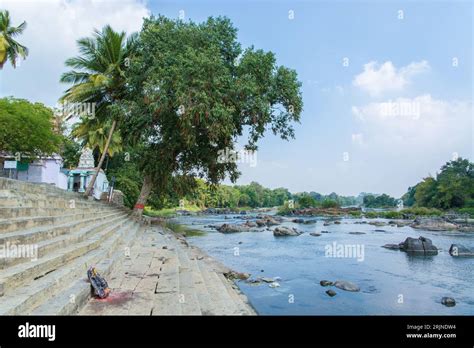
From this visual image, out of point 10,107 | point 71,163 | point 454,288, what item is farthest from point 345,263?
point 71,163

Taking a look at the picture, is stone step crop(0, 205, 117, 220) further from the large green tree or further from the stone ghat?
the large green tree

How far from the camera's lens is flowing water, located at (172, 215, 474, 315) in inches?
332

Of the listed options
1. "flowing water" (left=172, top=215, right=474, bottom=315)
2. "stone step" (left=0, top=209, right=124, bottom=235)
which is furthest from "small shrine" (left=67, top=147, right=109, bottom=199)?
"stone step" (left=0, top=209, right=124, bottom=235)

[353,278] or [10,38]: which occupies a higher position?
[10,38]

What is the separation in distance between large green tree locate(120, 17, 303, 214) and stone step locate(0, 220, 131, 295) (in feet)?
27.7

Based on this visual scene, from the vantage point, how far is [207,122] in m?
14.1

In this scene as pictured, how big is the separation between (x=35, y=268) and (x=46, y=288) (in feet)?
1.48

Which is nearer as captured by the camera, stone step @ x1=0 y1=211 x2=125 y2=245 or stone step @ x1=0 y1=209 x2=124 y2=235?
stone step @ x1=0 y1=211 x2=125 y2=245

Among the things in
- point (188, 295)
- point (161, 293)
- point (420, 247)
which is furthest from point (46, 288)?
point (420, 247)

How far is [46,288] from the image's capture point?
4.05 metres

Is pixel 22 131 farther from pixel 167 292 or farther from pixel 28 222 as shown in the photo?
pixel 167 292
